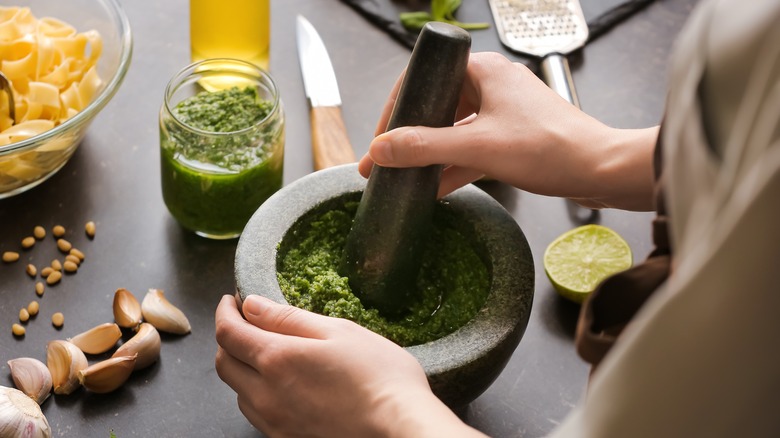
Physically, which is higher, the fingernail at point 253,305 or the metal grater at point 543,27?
the fingernail at point 253,305

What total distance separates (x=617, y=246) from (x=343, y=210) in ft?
1.38

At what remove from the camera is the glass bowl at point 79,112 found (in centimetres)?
125

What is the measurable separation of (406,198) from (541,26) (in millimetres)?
722

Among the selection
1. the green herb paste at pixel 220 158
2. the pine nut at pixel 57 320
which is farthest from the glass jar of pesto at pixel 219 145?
the pine nut at pixel 57 320

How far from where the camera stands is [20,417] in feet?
3.45

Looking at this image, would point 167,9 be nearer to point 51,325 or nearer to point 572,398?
point 51,325

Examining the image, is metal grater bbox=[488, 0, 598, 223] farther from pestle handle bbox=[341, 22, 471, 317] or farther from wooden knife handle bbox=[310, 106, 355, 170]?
pestle handle bbox=[341, 22, 471, 317]

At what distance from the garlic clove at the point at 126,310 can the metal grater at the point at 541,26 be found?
31.1 inches

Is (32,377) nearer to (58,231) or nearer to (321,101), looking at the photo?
(58,231)

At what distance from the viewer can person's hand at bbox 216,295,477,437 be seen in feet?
2.80

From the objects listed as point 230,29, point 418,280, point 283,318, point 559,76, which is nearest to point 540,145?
point 418,280

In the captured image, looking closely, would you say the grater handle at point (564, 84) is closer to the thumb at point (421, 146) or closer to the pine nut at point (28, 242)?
the thumb at point (421, 146)

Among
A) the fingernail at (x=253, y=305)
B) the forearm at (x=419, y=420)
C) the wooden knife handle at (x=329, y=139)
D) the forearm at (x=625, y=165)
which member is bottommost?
the wooden knife handle at (x=329, y=139)

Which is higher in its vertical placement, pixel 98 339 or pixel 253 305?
pixel 253 305
